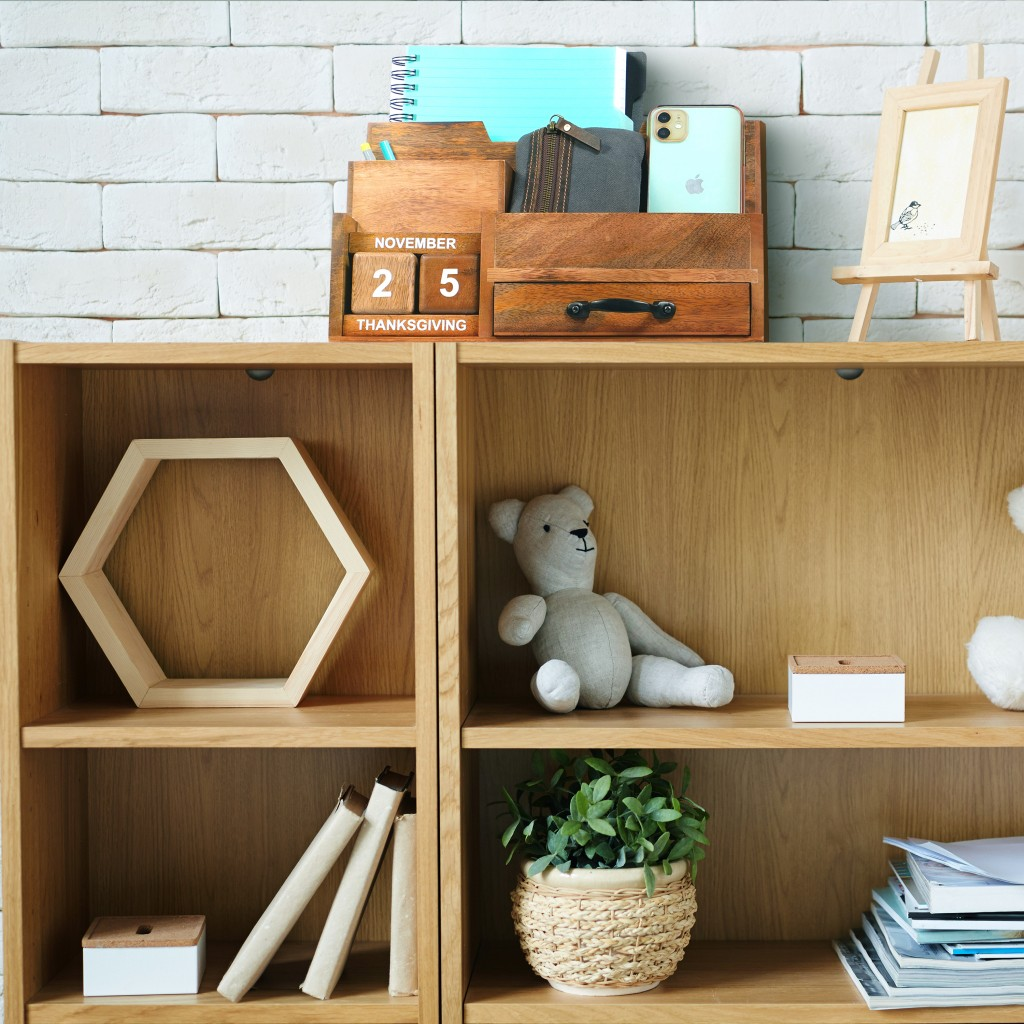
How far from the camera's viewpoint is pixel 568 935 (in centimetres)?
123

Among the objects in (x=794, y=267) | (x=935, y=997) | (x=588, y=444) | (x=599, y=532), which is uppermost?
(x=794, y=267)

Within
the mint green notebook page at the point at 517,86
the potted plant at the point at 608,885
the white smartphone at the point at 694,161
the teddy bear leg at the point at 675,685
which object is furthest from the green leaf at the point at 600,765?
the mint green notebook page at the point at 517,86

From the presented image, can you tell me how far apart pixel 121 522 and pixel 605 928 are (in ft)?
2.56

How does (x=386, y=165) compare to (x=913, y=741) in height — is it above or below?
above

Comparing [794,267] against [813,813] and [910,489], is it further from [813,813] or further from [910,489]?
[813,813]

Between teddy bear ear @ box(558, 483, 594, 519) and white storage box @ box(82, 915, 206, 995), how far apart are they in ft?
2.33

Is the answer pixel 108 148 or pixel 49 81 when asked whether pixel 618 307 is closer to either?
pixel 108 148

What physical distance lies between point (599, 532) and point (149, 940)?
758mm

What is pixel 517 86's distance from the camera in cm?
142

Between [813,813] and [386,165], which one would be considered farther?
[813,813]

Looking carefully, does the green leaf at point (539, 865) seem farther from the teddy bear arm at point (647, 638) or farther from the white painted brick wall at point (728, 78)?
the white painted brick wall at point (728, 78)

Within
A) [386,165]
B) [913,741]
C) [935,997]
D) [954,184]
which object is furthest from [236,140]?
[935,997]

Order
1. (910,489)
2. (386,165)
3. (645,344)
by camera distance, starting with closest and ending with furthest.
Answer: (645,344), (386,165), (910,489)

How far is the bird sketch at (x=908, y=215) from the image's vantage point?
1315 millimetres
